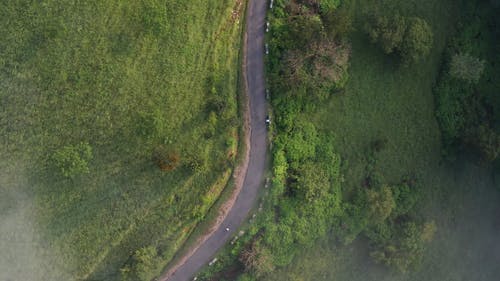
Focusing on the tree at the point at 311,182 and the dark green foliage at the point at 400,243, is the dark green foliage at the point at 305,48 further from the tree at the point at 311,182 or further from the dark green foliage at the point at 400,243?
the dark green foliage at the point at 400,243

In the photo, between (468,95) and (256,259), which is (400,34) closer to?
(468,95)

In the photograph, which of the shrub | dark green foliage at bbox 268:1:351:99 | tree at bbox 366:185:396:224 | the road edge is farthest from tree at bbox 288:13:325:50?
the shrub

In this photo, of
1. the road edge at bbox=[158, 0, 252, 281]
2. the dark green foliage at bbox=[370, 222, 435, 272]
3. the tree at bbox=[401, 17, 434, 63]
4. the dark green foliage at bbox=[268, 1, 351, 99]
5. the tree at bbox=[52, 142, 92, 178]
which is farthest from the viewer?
the dark green foliage at bbox=[370, 222, 435, 272]

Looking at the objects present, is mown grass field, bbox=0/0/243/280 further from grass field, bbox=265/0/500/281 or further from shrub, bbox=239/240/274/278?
grass field, bbox=265/0/500/281

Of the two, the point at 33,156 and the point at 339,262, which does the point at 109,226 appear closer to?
the point at 33,156

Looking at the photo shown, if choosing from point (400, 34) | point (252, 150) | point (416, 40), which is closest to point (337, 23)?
point (400, 34)
